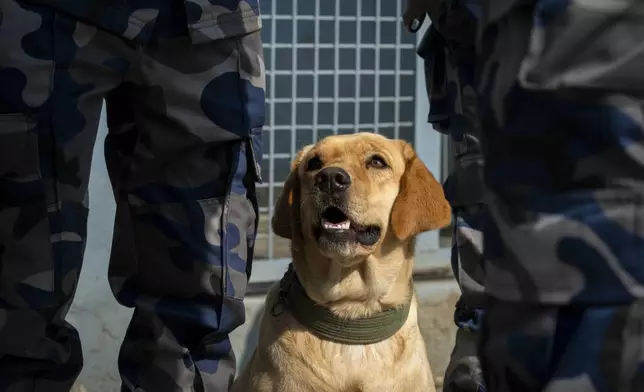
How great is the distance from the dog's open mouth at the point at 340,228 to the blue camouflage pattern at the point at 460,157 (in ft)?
0.94

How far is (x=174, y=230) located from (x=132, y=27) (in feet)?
1.54

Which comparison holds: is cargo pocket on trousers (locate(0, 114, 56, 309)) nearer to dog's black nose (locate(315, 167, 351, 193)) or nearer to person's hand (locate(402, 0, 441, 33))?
dog's black nose (locate(315, 167, 351, 193))

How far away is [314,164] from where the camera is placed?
264 cm

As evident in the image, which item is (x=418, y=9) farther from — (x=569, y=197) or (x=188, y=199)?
(x=569, y=197)

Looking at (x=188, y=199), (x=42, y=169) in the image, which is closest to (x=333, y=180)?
(x=188, y=199)

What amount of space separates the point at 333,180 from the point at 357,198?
0.31 ft

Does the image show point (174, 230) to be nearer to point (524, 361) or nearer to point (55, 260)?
point (55, 260)

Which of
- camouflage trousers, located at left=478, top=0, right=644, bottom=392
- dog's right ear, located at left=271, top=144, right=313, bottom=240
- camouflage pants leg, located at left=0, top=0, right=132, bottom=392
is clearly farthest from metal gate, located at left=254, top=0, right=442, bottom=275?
camouflage trousers, located at left=478, top=0, right=644, bottom=392

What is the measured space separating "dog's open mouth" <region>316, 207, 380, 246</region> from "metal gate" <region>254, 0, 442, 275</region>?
3.59ft

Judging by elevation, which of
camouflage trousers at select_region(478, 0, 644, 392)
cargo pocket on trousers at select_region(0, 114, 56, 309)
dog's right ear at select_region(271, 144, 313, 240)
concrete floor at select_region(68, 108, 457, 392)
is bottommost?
concrete floor at select_region(68, 108, 457, 392)

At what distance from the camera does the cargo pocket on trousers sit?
1.74m

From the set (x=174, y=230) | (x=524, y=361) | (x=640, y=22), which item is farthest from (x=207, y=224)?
(x=640, y=22)

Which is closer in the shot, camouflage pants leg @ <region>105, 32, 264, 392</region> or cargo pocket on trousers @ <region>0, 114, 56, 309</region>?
cargo pocket on trousers @ <region>0, 114, 56, 309</region>

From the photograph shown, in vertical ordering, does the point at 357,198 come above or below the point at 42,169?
below
